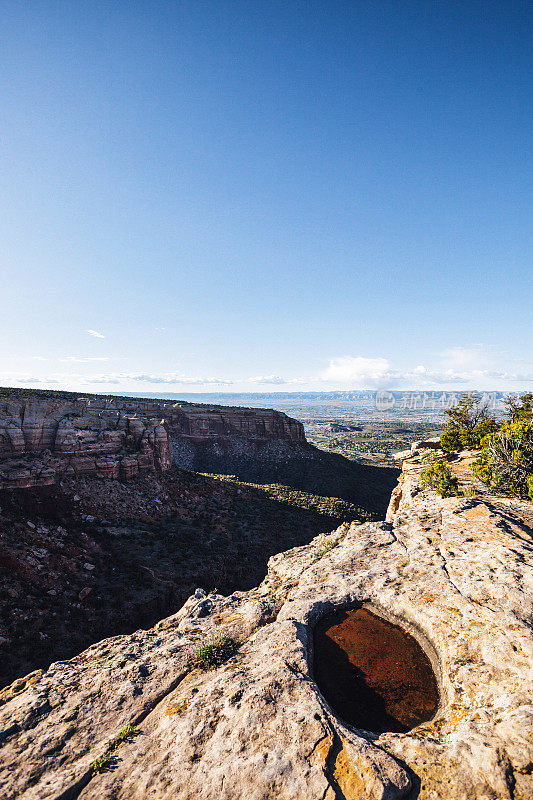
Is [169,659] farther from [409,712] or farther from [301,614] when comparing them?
[409,712]

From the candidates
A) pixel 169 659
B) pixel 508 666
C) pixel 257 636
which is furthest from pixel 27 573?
pixel 508 666

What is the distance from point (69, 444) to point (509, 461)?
35655mm

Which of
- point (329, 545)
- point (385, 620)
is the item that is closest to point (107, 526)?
point (329, 545)

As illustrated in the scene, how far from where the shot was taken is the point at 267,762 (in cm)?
609

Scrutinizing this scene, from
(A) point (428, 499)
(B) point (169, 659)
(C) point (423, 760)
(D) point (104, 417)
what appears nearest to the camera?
(C) point (423, 760)

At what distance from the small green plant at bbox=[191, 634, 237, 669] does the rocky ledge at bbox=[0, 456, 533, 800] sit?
124mm

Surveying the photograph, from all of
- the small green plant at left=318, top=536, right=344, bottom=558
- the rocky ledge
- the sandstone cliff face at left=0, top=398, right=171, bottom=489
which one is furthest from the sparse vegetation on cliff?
the sandstone cliff face at left=0, top=398, right=171, bottom=489

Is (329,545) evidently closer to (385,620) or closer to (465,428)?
(385,620)

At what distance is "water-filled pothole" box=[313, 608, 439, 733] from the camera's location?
7.48 m

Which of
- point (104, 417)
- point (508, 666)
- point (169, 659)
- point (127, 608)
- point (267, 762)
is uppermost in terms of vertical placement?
point (104, 417)

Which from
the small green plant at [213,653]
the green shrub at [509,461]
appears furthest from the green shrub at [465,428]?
the small green plant at [213,653]

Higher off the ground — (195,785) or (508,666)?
(508,666)

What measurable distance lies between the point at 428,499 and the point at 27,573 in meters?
25.9

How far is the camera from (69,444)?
30875 millimetres
